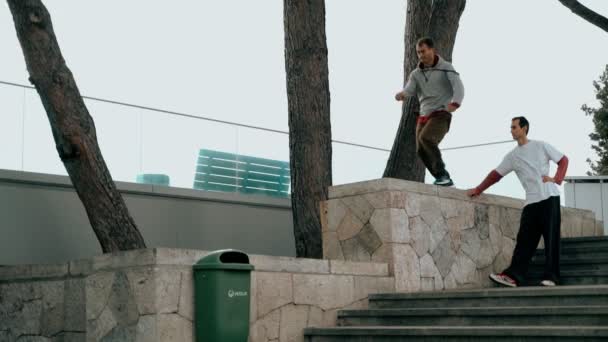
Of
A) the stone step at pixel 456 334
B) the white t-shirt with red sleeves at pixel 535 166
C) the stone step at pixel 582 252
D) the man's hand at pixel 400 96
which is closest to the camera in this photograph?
the stone step at pixel 456 334

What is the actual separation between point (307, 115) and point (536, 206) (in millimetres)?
4139

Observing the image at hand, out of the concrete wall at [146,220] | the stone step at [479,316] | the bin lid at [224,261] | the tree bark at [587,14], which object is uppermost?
the tree bark at [587,14]

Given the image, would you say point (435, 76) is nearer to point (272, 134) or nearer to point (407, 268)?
point (407, 268)

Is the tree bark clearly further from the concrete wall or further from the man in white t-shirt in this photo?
the concrete wall

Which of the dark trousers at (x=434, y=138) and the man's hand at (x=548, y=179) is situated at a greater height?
the dark trousers at (x=434, y=138)

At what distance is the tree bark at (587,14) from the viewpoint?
14719 millimetres

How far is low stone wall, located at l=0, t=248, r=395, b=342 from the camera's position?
8.73 m

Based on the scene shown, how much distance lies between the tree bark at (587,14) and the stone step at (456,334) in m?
6.94

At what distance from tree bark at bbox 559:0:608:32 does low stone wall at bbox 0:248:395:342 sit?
593 centimetres

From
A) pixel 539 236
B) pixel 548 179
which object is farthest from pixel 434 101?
pixel 539 236

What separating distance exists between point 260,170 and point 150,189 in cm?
254

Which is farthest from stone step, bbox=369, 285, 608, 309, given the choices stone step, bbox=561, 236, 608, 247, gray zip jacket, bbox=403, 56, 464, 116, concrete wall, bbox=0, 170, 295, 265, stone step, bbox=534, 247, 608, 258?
concrete wall, bbox=0, 170, 295, 265

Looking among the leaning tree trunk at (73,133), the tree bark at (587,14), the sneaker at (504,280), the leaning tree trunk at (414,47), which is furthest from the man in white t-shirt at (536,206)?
the tree bark at (587,14)

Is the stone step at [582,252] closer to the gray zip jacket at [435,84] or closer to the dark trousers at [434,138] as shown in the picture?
the dark trousers at [434,138]
